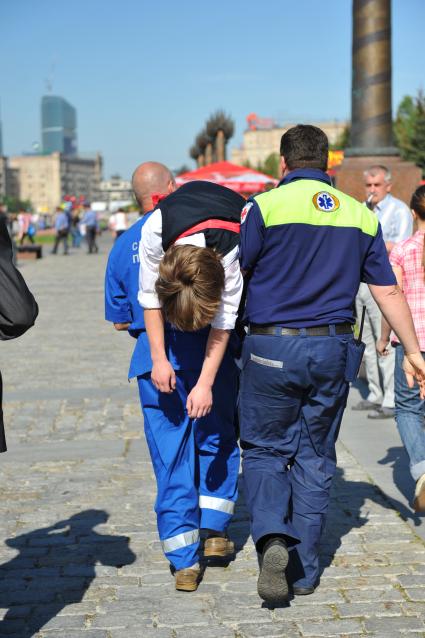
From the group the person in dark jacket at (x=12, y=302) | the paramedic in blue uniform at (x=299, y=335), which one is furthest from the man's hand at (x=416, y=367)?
the person in dark jacket at (x=12, y=302)

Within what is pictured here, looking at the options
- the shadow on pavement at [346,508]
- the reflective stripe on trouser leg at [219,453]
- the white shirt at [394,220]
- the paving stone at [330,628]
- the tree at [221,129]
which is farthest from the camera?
the tree at [221,129]

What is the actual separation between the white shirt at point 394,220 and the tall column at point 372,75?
2.86 meters

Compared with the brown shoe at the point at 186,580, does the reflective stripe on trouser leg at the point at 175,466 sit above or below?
above

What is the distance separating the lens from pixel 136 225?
15.0 feet

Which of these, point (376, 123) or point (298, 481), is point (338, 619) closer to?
point (298, 481)

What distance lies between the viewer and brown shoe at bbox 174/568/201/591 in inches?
167

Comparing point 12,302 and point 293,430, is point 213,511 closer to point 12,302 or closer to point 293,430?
point 293,430

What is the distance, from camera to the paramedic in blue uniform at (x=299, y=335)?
13.4ft

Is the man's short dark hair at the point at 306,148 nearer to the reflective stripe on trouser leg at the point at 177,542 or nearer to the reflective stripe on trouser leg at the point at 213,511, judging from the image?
the reflective stripe on trouser leg at the point at 213,511

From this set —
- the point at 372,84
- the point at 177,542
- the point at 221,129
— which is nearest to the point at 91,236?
the point at 221,129

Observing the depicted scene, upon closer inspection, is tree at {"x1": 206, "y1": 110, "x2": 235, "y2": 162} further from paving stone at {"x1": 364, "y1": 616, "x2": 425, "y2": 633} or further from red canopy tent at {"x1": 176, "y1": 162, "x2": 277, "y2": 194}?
paving stone at {"x1": 364, "y1": 616, "x2": 425, "y2": 633}

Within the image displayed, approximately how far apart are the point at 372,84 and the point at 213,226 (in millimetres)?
7148

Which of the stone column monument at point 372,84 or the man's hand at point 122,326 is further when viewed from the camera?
the stone column monument at point 372,84

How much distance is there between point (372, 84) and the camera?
10750 millimetres
